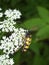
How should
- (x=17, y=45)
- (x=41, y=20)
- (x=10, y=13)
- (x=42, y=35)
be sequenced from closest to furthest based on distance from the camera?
(x=17, y=45)
(x=10, y=13)
(x=42, y=35)
(x=41, y=20)

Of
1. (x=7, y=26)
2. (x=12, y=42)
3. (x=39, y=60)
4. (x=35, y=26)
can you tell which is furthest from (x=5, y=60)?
(x=39, y=60)

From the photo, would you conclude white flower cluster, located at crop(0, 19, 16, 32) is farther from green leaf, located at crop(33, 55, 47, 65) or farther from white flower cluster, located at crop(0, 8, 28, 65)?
green leaf, located at crop(33, 55, 47, 65)

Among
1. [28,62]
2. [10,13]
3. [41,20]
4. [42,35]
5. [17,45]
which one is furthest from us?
[28,62]

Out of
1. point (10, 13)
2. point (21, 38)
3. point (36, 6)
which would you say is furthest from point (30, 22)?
point (21, 38)

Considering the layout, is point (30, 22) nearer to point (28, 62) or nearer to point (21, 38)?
point (28, 62)

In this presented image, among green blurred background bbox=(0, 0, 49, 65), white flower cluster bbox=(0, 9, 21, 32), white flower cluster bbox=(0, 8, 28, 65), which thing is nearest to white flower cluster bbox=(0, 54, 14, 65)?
white flower cluster bbox=(0, 8, 28, 65)

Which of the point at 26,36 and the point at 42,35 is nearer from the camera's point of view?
the point at 26,36

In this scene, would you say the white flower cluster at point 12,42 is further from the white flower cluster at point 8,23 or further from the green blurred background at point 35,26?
the green blurred background at point 35,26
